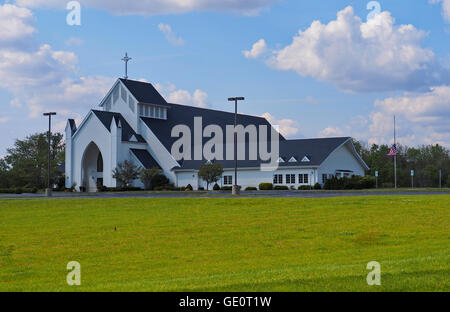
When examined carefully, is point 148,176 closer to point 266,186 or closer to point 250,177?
point 250,177

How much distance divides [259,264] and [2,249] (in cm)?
879

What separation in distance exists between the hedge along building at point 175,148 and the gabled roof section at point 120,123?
0.13 metres

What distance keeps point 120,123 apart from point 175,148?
761 centimetres

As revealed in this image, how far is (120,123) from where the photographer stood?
70.6m

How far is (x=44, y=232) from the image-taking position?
21469 millimetres

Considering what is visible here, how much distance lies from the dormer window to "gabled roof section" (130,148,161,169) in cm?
580

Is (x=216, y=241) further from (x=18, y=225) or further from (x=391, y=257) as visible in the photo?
(x=18, y=225)

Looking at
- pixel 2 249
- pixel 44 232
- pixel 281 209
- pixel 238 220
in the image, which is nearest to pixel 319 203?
pixel 281 209

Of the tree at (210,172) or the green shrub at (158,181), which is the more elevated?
the tree at (210,172)

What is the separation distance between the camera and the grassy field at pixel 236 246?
10.3m

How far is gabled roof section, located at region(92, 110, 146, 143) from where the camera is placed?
7069cm

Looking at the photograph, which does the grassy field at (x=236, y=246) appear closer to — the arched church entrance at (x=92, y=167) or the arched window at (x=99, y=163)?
the arched church entrance at (x=92, y=167)

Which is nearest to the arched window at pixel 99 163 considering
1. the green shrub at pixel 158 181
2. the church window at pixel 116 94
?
the church window at pixel 116 94

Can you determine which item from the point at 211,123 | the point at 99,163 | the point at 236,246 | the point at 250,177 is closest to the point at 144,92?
the point at 211,123
